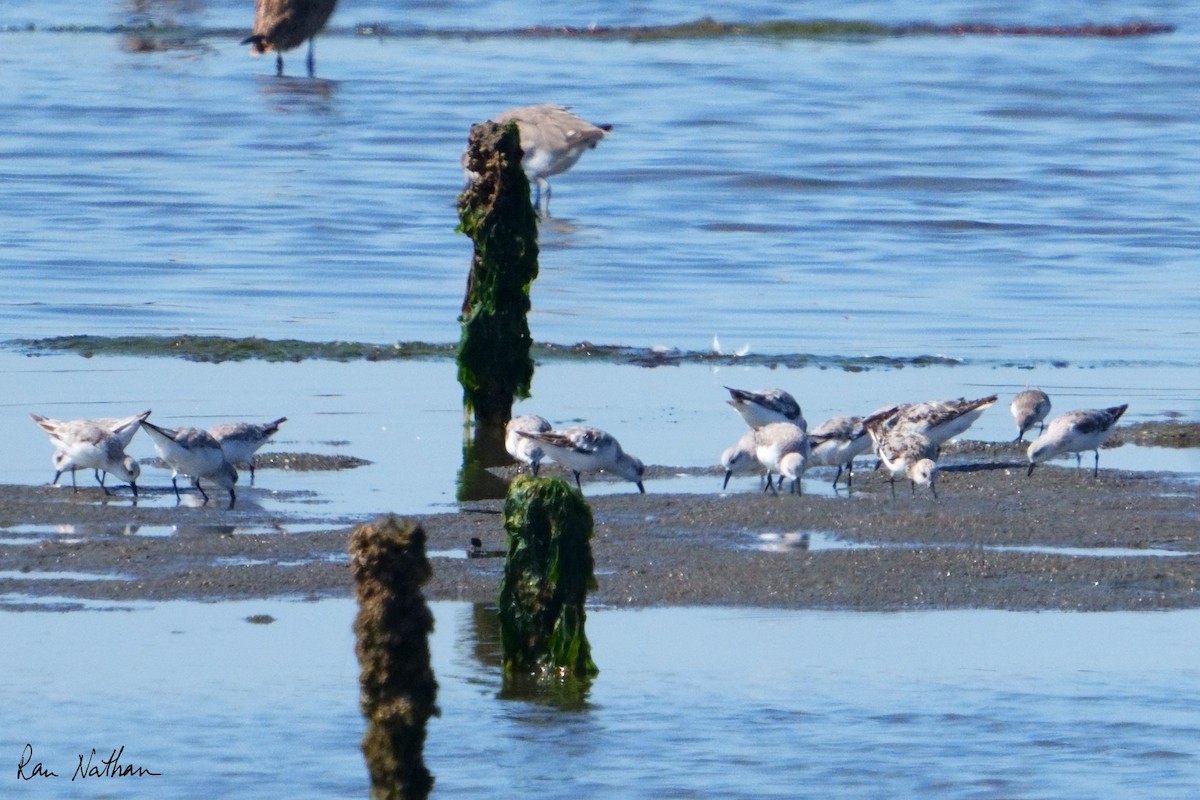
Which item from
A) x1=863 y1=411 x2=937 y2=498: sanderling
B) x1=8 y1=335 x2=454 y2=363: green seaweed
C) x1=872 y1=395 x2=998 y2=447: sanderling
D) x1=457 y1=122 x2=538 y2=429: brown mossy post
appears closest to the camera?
x1=863 y1=411 x2=937 y2=498: sanderling

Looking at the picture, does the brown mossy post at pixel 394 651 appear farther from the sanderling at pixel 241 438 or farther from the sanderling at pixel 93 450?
the sanderling at pixel 241 438

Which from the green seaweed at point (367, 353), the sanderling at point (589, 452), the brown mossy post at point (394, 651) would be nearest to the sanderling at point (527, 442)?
the sanderling at point (589, 452)

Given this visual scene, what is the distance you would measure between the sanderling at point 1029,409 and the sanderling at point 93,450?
4.98 metres

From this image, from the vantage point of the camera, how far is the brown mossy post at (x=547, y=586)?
27.5 feet

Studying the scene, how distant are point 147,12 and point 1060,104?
22755mm

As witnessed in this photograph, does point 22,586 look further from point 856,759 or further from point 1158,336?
point 1158,336

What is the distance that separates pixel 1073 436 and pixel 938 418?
0.74 m

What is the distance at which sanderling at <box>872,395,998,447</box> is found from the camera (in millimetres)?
12320

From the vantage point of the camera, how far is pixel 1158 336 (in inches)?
672

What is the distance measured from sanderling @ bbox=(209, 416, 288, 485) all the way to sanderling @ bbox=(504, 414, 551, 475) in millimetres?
1269

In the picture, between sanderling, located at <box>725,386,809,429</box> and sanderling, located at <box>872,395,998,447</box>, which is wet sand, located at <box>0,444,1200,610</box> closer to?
sanderling, located at <box>872,395,998,447</box>

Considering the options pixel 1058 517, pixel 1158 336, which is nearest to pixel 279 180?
pixel 1158 336

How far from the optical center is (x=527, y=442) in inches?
478

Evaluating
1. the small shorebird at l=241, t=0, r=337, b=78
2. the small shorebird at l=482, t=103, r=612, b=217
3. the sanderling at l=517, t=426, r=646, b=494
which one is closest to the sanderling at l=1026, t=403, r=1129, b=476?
the sanderling at l=517, t=426, r=646, b=494
